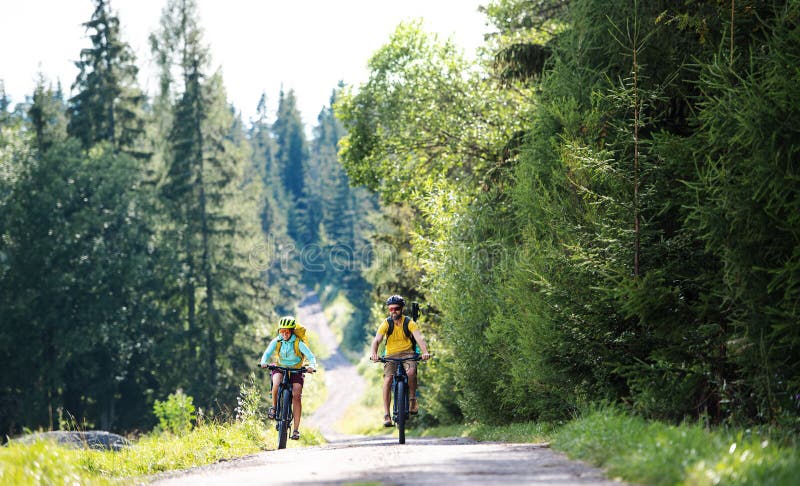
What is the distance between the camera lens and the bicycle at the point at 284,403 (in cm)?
1323

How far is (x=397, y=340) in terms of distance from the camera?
43.9ft

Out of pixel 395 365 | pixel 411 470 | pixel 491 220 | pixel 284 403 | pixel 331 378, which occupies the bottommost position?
pixel 331 378

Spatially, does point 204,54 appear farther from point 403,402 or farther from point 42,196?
point 403,402

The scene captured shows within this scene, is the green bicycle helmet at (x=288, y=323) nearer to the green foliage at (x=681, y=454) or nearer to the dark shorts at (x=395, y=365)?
the dark shorts at (x=395, y=365)

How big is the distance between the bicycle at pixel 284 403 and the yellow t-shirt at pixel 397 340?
1322 mm

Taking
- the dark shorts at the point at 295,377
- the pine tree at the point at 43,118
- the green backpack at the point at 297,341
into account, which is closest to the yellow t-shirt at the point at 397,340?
the green backpack at the point at 297,341

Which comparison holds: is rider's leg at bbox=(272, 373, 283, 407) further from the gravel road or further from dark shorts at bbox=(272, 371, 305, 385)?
the gravel road

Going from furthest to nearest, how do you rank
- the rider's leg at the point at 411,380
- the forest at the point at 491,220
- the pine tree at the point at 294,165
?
1. the pine tree at the point at 294,165
2. the rider's leg at the point at 411,380
3. the forest at the point at 491,220

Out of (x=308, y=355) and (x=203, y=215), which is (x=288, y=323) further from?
(x=203, y=215)

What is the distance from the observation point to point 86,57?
1906 inches

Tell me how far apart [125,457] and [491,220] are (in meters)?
11.5

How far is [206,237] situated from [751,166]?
4141 cm

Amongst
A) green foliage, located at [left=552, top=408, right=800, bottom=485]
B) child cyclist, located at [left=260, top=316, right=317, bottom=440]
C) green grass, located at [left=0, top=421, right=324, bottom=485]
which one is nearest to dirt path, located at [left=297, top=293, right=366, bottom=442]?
child cyclist, located at [left=260, top=316, right=317, bottom=440]

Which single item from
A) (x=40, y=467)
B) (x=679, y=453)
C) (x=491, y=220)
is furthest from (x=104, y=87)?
(x=679, y=453)
